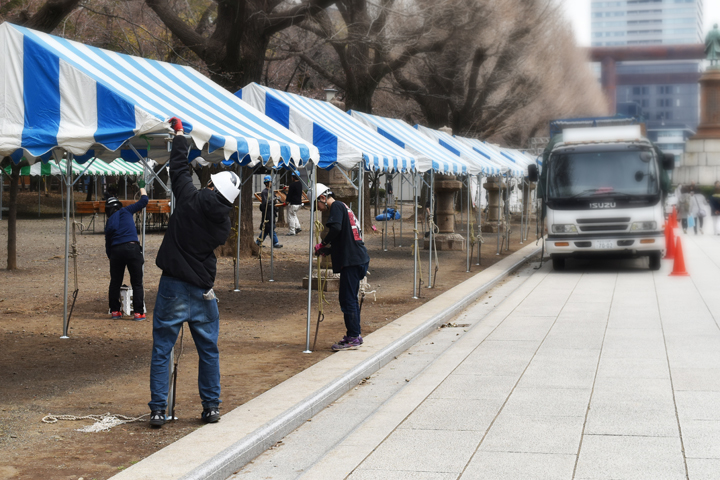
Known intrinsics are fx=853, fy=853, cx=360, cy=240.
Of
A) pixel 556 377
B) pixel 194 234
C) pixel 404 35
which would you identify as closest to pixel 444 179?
pixel 404 35

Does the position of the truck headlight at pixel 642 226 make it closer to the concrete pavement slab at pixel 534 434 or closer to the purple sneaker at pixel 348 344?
the purple sneaker at pixel 348 344

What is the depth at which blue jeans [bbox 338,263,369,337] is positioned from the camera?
926 cm

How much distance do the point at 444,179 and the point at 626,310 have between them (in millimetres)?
15638

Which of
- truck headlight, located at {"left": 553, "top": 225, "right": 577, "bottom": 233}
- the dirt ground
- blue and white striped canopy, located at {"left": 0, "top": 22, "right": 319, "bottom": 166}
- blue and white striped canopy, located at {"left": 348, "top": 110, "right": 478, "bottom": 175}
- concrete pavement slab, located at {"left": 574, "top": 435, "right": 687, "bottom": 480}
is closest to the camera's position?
concrete pavement slab, located at {"left": 574, "top": 435, "right": 687, "bottom": 480}

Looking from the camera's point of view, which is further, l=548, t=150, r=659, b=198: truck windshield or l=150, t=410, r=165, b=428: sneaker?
l=548, t=150, r=659, b=198: truck windshield

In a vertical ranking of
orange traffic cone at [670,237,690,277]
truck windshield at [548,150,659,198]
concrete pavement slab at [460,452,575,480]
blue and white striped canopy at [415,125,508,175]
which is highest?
blue and white striped canopy at [415,125,508,175]

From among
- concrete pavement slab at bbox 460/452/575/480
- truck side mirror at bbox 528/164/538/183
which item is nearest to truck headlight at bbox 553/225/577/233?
truck side mirror at bbox 528/164/538/183

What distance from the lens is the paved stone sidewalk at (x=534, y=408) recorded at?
5379mm

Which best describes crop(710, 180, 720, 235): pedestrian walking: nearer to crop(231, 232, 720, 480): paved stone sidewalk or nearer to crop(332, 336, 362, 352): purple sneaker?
crop(231, 232, 720, 480): paved stone sidewalk

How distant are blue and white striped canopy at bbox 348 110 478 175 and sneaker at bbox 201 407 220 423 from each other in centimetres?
962

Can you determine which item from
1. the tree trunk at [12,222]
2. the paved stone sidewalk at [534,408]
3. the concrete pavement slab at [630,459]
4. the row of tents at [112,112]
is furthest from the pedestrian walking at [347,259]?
the tree trunk at [12,222]

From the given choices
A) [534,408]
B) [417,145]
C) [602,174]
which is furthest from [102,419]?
[602,174]

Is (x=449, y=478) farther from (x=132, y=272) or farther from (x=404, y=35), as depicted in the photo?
(x=404, y=35)

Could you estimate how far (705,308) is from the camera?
12.7 m
